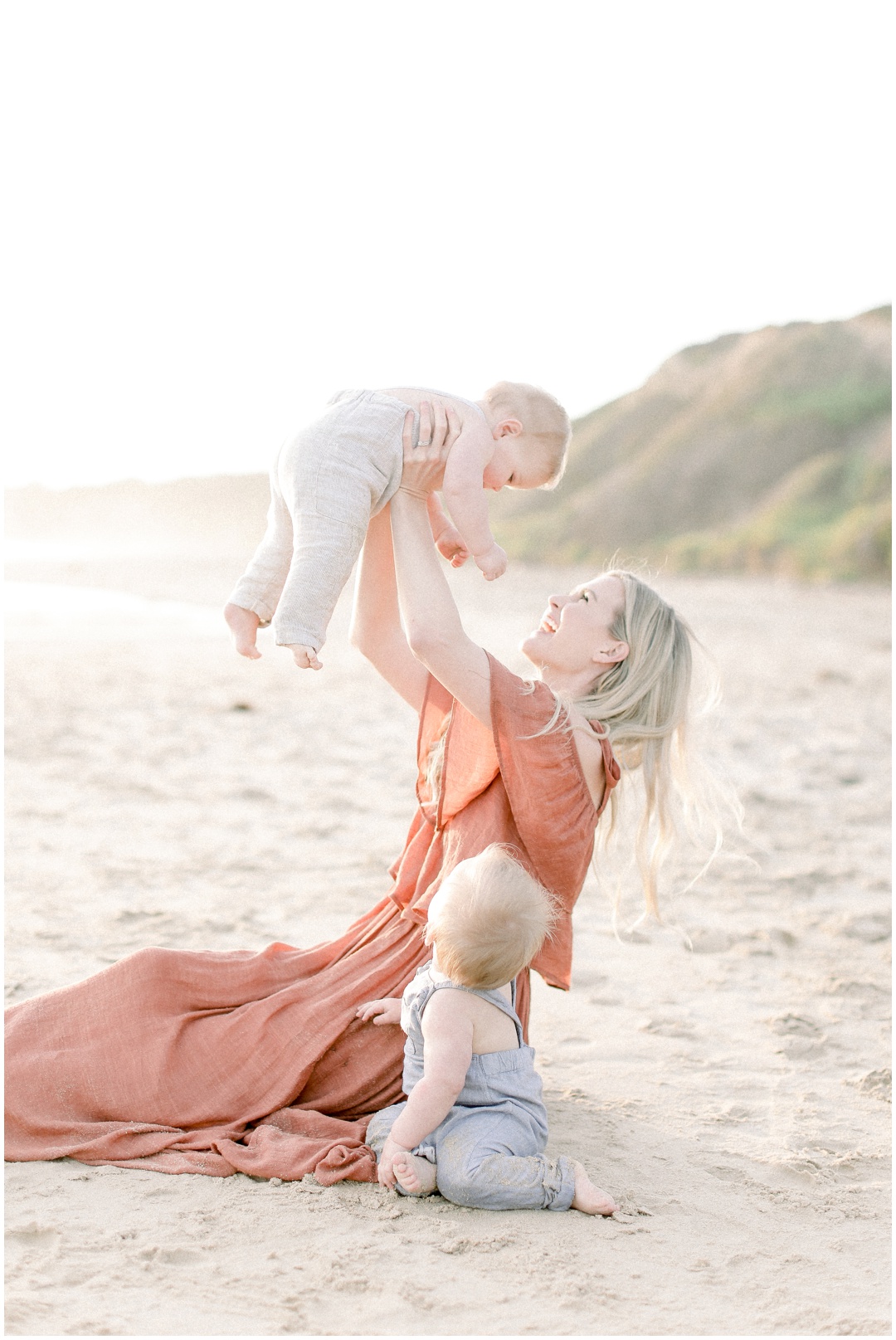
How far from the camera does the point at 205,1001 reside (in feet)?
10.1

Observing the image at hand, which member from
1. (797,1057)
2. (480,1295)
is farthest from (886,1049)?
(480,1295)

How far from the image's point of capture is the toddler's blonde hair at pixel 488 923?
2631 millimetres

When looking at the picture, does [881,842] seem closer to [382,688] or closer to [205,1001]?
[205,1001]

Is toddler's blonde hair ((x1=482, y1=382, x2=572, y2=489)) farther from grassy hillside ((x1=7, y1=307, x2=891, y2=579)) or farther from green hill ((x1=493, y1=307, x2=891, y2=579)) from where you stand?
green hill ((x1=493, y1=307, x2=891, y2=579))

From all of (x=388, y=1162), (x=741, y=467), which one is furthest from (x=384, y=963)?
(x=741, y=467)

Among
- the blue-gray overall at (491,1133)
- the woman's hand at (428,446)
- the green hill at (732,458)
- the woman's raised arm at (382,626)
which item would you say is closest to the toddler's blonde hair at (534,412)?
the woman's hand at (428,446)

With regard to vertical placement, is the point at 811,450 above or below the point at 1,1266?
above

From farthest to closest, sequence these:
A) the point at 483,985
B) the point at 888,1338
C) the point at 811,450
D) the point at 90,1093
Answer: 1. the point at 811,450
2. the point at 90,1093
3. the point at 483,985
4. the point at 888,1338

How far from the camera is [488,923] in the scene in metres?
2.63

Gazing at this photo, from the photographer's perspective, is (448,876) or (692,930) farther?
(692,930)

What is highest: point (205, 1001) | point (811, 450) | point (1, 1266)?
point (811, 450)

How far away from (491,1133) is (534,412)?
5.34 feet

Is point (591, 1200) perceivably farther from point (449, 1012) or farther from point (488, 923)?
point (488, 923)

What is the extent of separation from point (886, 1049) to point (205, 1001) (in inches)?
81.4
